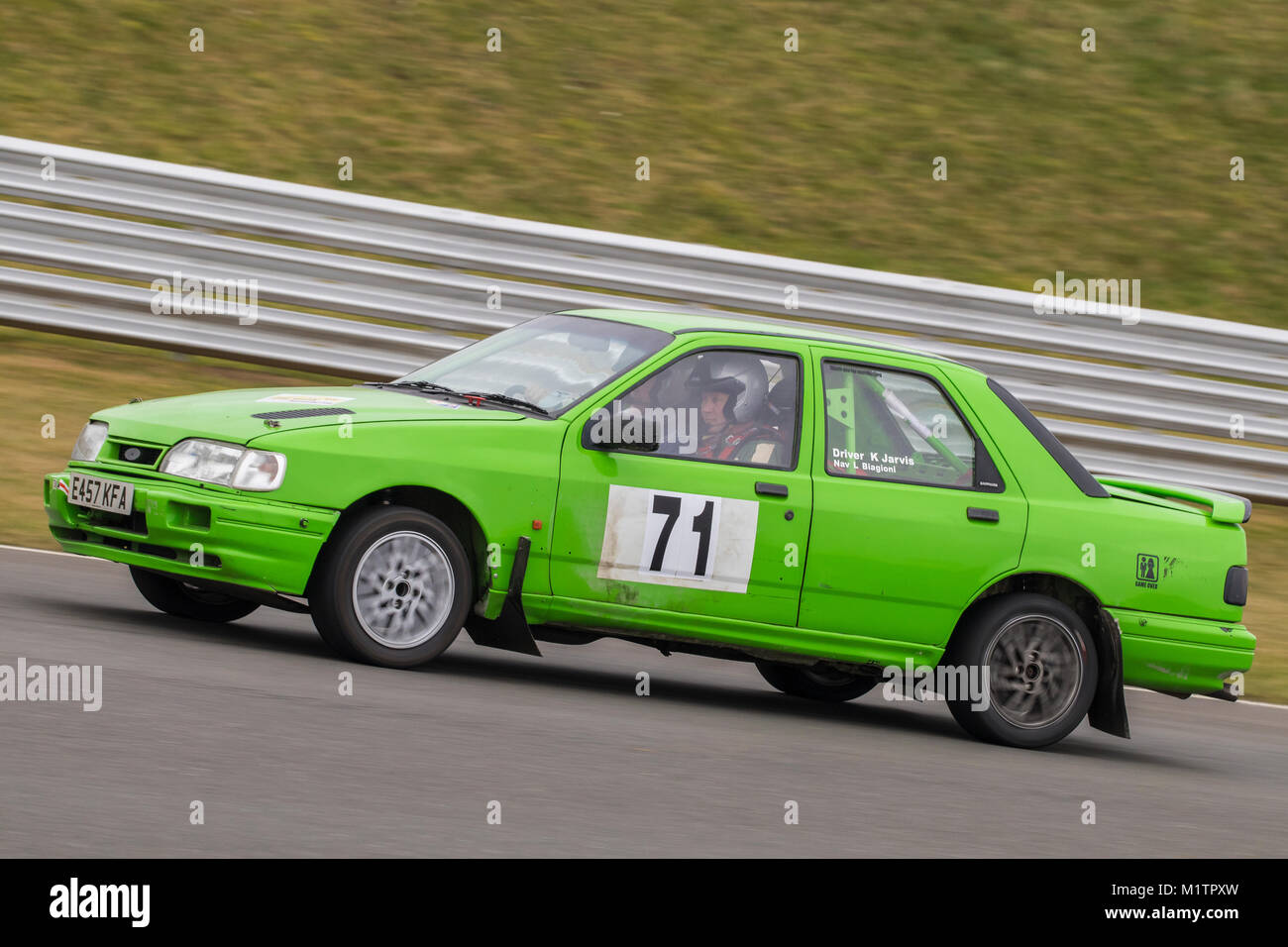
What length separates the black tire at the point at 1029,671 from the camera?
26.3ft

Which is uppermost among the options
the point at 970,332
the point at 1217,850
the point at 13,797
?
the point at 970,332

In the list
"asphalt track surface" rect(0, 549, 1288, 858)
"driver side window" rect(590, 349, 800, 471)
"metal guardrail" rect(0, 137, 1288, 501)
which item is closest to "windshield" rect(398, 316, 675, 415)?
"driver side window" rect(590, 349, 800, 471)

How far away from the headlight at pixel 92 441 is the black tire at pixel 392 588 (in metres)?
1.11

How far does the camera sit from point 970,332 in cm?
1297

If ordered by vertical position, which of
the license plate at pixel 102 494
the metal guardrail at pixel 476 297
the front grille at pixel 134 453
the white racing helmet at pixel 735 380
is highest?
the metal guardrail at pixel 476 297

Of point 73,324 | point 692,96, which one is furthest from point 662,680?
point 692,96

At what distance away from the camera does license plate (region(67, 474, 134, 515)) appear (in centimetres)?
709

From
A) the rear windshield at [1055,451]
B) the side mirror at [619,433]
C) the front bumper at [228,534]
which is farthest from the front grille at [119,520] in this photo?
the rear windshield at [1055,451]

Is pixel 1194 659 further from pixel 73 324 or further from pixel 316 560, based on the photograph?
pixel 73 324

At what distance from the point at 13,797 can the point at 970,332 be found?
30.4 feet

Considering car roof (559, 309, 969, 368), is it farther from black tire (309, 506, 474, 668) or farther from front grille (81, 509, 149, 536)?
front grille (81, 509, 149, 536)

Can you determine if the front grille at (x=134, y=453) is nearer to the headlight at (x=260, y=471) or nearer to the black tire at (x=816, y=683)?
the headlight at (x=260, y=471)

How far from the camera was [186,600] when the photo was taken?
8062 millimetres

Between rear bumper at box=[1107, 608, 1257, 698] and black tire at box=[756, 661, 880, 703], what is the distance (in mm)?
1415
